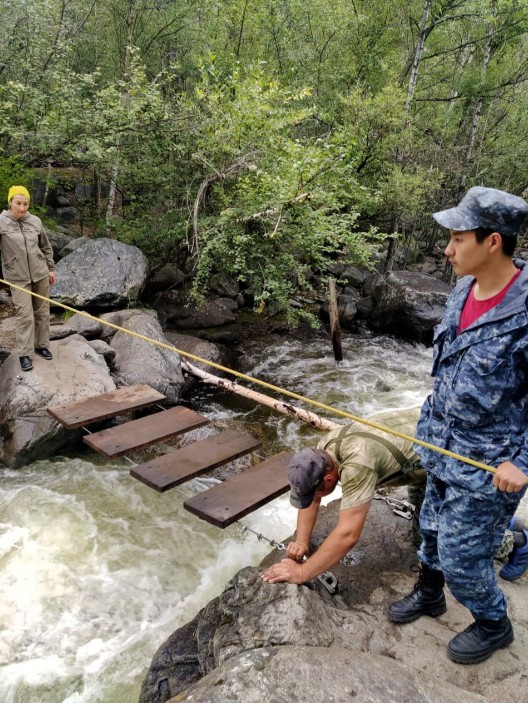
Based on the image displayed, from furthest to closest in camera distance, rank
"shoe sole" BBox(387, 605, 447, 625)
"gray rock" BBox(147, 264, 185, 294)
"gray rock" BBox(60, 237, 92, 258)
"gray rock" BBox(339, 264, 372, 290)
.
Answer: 1. "gray rock" BBox(339, 264, 372, 290)
2. "gray rock" BBox(147, 264, 185, 294)
3. "gray rock" BBox(60, 237, 92, 258)
4. "shoe sole" BBox(387, 605, 447, 625)

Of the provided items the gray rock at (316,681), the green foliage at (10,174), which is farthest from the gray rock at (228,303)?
the gray rock at (316,681)

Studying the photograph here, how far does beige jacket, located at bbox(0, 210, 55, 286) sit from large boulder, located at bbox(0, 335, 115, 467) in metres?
1.01

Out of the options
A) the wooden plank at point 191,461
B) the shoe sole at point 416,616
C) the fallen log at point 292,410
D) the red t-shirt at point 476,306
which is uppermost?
the red t-shirt at point 476,306

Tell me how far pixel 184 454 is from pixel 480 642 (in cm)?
269

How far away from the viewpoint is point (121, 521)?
458cm

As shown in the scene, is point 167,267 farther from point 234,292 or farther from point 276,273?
point 276,273

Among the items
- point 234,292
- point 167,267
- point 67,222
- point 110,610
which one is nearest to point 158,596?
point 110,610

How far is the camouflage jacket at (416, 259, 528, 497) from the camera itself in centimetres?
197

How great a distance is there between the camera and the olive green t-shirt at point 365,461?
2.41m

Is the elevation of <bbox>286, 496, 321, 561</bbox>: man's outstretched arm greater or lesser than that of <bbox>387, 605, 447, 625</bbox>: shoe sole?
greater

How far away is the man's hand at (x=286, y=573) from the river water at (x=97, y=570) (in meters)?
1.32

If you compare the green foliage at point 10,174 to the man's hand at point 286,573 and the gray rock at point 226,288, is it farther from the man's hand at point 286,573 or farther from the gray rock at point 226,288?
the man's hand at point 286,573

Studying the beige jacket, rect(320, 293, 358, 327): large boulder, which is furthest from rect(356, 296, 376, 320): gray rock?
the beige jacket

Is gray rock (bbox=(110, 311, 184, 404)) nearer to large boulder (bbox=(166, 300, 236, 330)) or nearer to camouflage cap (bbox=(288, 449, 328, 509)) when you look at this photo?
large boulder (bbox=(166, 300, 236, 330))
